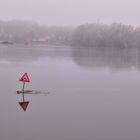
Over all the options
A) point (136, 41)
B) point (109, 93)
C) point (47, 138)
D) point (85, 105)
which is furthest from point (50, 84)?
point (136, 41)

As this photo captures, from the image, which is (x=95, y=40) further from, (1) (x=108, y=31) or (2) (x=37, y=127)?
(2) (x=37, y=127)

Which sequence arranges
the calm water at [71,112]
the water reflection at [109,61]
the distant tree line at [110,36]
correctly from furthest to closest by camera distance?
the distant tree line at [110,36] < the water reflection at [109,61] < the calm water at [71,112]

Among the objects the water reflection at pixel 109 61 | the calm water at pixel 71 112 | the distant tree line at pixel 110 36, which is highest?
the distant tree line at pixel 110 36

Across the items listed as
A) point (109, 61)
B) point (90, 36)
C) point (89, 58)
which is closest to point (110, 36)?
point (90, 36)

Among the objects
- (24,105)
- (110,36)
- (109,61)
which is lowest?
(24,105)

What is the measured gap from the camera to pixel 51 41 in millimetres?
117438

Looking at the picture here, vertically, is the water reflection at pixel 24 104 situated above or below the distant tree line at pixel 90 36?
below

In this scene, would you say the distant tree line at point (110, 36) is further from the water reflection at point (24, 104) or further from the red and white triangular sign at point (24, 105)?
the red and white triangular sign at point (24, 105)

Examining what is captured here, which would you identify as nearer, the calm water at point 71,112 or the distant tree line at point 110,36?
the calm water at point 71,112

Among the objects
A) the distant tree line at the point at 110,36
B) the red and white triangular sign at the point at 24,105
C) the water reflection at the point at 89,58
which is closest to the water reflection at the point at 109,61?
the water reflection at the point at 89,58

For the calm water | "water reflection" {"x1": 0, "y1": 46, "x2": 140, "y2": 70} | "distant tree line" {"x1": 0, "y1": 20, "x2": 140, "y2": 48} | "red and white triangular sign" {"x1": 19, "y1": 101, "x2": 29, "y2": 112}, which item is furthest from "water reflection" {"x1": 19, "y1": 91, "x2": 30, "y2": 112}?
"distant tree line" {"x1": 0, "y1": 20, "x2": 140, "y2": 48}

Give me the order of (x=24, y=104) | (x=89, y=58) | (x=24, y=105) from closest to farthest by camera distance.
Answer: (x=24, y=105)
(x=24, y=104)
(x=89, y=58)

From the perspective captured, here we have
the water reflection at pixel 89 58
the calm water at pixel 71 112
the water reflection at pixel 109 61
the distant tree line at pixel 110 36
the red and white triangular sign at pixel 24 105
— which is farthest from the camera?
the distant tree line at pixel 110 36

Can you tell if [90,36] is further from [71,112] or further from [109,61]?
[71,112]
